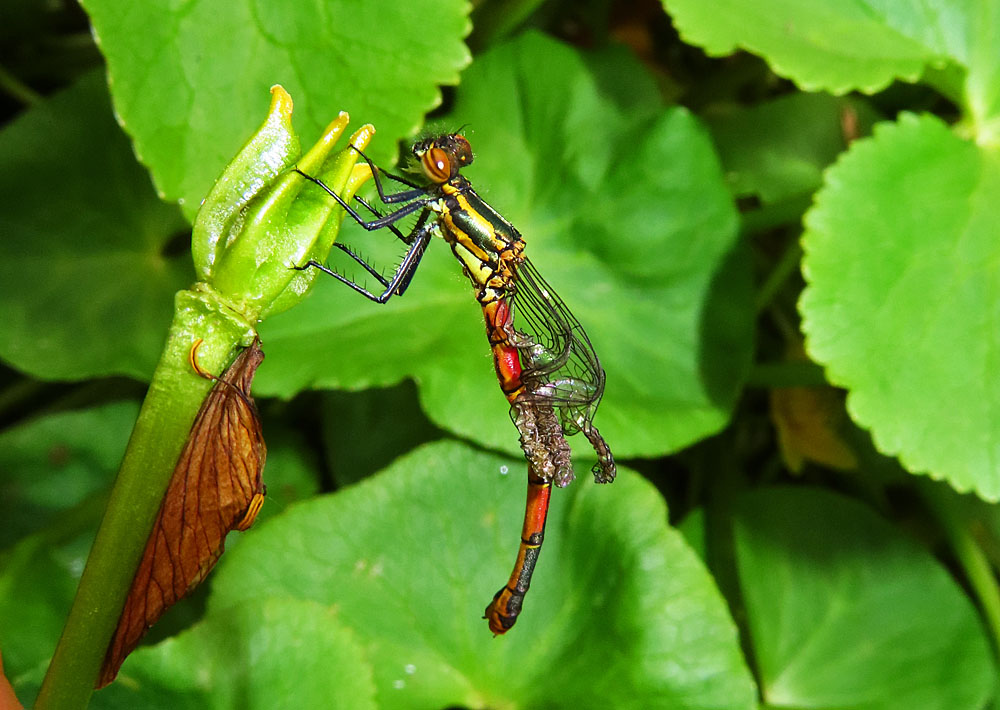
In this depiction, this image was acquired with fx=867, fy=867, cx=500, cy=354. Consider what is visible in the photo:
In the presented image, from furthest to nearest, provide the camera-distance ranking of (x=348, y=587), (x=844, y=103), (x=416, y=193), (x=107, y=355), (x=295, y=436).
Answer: (x=844, y=103) → (x=295, y=436) → (x=107, y=355) → (x=348, y=587) → (x=416, y=193)

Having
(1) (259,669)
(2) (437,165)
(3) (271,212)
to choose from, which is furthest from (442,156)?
(1) (259,669)

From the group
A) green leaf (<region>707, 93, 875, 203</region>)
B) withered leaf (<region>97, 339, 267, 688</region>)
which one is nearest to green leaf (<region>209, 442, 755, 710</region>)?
withered leaf (<region>97, 339, 267, 688</region>)

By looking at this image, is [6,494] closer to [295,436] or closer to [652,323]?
[295,436]

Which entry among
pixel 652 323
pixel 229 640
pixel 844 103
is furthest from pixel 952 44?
pixel 229 640

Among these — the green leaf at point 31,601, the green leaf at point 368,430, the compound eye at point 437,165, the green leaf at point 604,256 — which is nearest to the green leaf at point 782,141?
the green leaf at point 604,256

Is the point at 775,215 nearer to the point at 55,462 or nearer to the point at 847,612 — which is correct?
the point at 847,612

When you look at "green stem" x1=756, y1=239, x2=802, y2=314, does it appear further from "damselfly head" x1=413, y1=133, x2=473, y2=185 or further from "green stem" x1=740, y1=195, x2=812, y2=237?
"damselfly head" x1=413, y1=133, x2=473, y2=185
